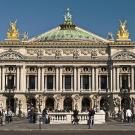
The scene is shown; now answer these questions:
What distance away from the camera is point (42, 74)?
12319cm

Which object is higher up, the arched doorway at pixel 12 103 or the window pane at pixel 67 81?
the window pane at pixel 67 81

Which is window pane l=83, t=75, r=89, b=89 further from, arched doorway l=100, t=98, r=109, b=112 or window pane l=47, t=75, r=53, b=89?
window pane l=47, t=75, r=53, b=89

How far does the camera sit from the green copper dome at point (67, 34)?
137 meters

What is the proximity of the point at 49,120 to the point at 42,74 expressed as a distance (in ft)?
191

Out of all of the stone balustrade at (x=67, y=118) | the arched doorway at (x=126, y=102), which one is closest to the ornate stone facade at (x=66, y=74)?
the arched doorway at (x=126, y=102)

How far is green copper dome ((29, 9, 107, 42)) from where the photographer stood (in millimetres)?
136750

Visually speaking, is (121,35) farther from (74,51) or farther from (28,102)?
(28,102)

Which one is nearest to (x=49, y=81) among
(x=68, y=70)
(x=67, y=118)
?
(x=68, y=70)

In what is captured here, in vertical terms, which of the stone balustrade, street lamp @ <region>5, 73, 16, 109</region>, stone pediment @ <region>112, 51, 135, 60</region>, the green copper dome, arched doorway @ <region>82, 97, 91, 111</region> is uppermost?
the green copper dome

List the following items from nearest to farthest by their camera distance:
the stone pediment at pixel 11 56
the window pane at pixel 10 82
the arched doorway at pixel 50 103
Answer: the window pane at pixel 10 82
the stone pediment at pixel 11 56
the arched doorway at pixel 50 103

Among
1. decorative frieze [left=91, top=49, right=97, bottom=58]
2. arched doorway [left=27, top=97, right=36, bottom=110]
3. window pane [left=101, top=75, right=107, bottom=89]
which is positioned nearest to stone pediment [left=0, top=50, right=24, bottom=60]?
arched doorway [left=27, top=97, right=36, bottom=110]

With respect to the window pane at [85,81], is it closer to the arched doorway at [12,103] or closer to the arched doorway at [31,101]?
the arched doorway at [31,101]

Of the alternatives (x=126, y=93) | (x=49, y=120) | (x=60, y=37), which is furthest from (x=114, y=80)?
(x=49, y=120)

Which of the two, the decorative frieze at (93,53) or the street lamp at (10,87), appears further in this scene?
the decorative frieze at (93,53)
